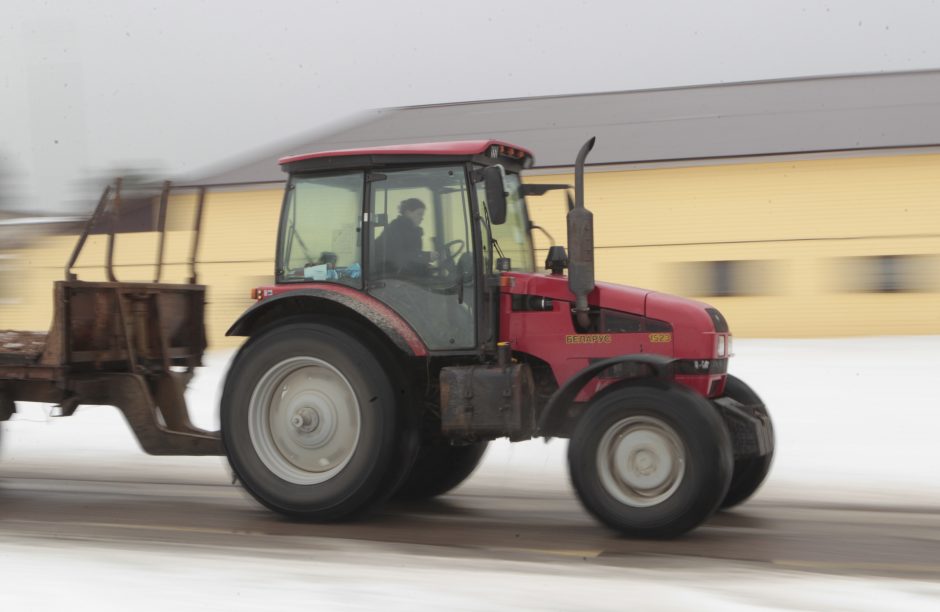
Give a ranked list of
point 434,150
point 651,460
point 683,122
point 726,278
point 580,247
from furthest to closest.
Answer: point 683,122 → point 726,278 → point 434,150 → point 580,247 → point 651,460

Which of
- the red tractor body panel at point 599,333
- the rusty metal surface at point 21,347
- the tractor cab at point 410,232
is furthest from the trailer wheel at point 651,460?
the rusty metal surface at point 21,347

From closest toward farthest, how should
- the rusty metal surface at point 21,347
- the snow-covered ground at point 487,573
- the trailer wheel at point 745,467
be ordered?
the snow-covered ground at point 487,573 → the trailer wheel at point 745,467 → the rusty metal surface at point 21,347

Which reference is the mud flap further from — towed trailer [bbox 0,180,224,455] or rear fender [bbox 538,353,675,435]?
towed trailer [bbox 0,180,224,455]

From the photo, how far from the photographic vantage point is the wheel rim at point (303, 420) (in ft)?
23.2

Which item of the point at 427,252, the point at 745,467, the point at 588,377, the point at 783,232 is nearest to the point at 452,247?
the point at 427,252

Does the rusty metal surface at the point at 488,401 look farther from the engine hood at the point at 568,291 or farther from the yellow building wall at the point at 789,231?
the yellow building wall at the point at 789,231

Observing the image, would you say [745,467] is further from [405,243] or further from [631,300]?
[405,243]

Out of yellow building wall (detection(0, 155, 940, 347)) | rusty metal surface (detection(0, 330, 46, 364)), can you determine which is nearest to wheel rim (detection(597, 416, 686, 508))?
rusty metal surface (detection(0, 330, 46, 364))

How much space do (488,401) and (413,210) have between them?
4.21ft

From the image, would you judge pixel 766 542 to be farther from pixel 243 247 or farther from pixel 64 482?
pixel 243 247

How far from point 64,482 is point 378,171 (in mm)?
3998

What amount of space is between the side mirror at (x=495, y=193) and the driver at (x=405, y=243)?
24.5 inches

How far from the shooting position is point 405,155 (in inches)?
277

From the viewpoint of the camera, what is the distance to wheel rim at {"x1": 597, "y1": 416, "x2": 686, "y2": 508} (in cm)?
633
